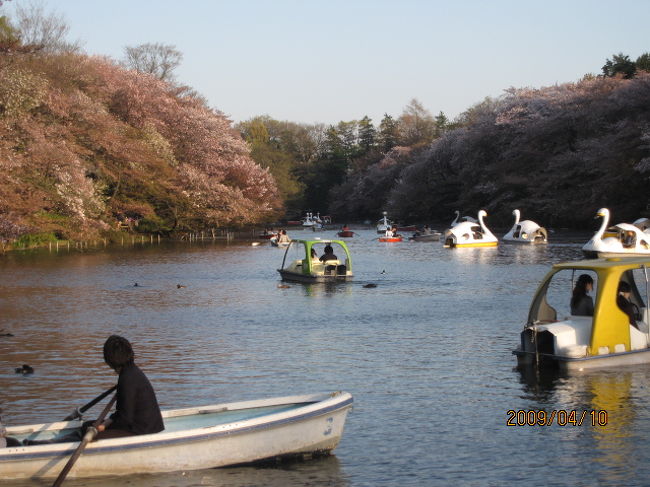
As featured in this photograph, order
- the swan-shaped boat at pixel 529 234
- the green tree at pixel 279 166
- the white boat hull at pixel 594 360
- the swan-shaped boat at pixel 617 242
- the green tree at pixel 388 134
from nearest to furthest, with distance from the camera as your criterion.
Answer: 1. the white boat hull at pixel 594 360
2. the swan-shaped boat at pixel 617 242
3. the swan-shaped boat at pixel 529 234
4. the green tree at pixel 279 166
5. the green tree at pixel 388 134

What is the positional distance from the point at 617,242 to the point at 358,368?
27.7 m

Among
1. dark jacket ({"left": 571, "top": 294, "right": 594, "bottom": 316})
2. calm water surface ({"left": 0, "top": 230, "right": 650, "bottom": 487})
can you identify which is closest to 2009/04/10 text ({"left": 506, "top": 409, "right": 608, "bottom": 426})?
calm water surface ({"left": 0, "top": 230, "right": 650, "bottom": 487})

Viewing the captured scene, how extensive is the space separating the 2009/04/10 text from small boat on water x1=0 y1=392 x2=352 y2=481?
10.0 feet

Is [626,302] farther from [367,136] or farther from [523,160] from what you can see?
[367,136]

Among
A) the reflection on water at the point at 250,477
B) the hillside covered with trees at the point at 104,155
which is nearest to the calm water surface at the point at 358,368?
the reflection on water at the point at 250,477

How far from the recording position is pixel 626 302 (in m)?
14.8

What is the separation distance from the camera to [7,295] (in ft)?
91.0

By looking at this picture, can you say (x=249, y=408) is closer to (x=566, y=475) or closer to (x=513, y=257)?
(x=566, y=475)

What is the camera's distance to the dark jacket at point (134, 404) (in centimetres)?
956

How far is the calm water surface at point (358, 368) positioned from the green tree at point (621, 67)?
150ft

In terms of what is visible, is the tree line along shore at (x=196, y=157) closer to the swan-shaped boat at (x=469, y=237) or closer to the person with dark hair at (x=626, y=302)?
the swan-shaped boat at (x=469, y=237)

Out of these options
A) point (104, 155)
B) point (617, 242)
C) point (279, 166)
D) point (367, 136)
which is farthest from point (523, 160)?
point (367, 136)

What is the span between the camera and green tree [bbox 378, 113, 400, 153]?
394ft

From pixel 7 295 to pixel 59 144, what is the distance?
819 inches
